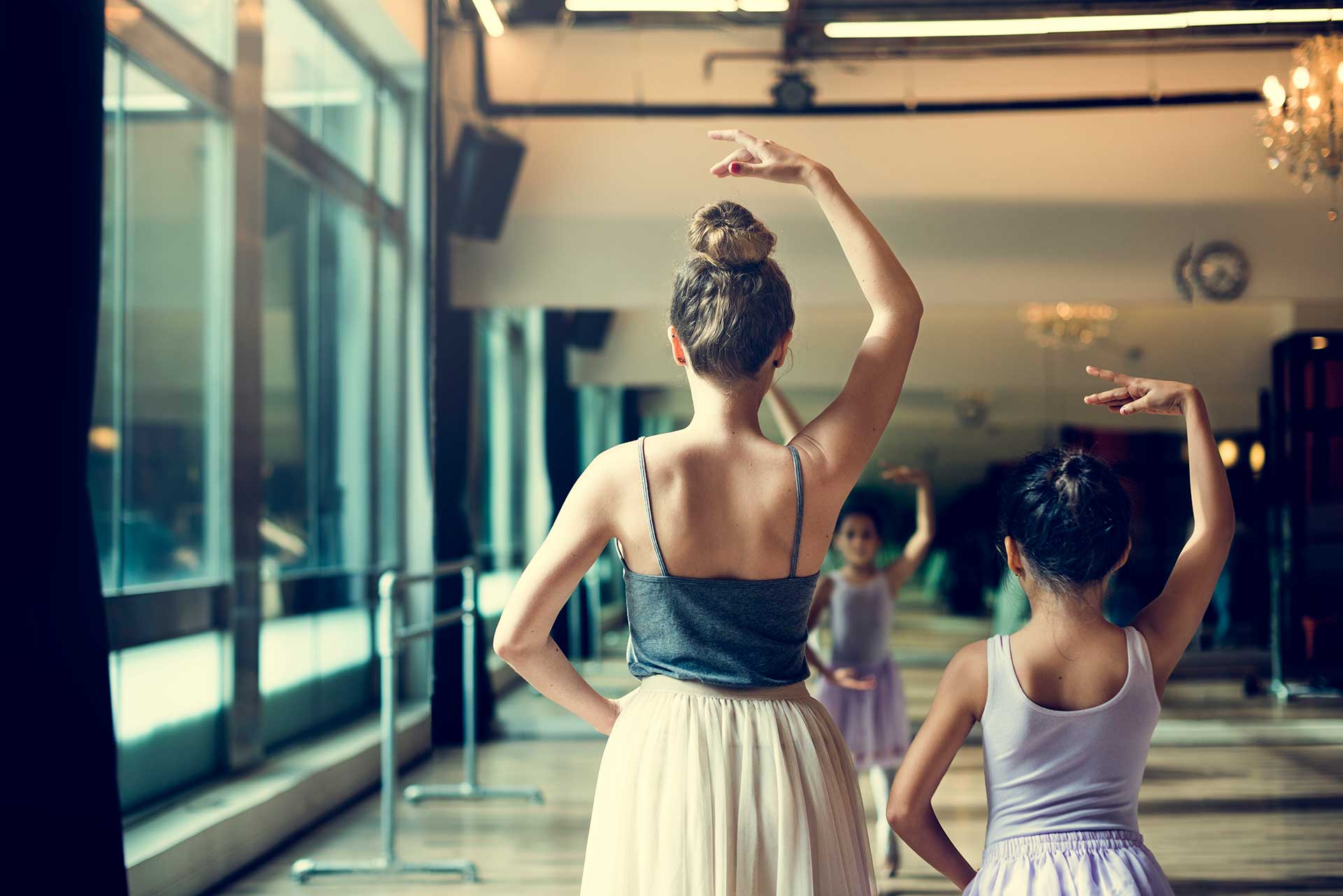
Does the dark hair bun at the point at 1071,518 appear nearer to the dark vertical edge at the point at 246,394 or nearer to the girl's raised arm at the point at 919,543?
the girl's raised arm at the point at 919,543

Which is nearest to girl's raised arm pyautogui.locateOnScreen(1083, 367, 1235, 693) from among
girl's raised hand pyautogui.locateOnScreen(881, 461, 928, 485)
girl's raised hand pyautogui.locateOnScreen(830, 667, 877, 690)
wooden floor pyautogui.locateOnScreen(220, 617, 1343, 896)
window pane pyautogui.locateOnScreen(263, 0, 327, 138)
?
girl's raised hand pyautogui.locateOnScreen(881, 461, 928, 485)

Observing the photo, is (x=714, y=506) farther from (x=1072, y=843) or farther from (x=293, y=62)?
(x=293, y=62)

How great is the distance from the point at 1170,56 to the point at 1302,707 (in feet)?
12.5

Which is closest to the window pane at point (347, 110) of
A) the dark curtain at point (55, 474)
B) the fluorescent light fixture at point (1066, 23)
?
the fluorescent light fixture at point (1066, 23)

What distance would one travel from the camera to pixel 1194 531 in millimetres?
1450

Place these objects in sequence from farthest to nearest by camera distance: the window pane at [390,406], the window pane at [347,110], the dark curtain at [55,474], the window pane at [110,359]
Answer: the window pane at [390,406] → the window pane at [347,110] → the window pane at [110,359] → the dark curtain at [55,474]

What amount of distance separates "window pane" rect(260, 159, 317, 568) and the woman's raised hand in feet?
12.4

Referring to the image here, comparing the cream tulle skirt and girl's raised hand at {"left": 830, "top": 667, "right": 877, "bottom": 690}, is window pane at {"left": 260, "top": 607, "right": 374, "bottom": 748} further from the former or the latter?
the cream tulle skirt

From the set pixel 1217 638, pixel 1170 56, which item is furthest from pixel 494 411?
pixel 1217 638

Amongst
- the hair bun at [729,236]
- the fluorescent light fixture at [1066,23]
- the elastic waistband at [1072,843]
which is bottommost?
the elastic waistband at [1072,843]

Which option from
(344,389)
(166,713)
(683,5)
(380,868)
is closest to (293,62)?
(344,389)

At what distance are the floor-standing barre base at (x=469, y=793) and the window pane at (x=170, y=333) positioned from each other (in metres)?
1.37

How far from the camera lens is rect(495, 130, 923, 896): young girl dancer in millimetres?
→ 1328

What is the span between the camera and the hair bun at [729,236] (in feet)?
4.36
